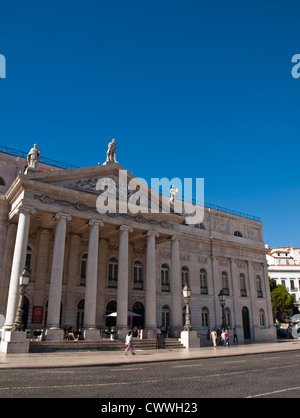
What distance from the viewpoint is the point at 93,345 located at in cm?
2300

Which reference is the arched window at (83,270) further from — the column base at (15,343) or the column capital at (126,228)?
the column base at (15,343)

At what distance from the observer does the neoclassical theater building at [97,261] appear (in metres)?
24.4

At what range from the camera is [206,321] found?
122 feet

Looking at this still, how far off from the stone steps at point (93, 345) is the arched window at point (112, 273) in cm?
714

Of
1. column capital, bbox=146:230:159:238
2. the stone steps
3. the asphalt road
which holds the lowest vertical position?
the asphalt road

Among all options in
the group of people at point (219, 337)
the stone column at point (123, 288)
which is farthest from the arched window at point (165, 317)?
the stone column at point (123, 288)

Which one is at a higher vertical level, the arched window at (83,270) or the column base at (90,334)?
the arched window at (83,270)

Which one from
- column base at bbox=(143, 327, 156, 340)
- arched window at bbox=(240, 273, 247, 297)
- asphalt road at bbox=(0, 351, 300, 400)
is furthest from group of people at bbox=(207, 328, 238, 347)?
asphalt road at bbox=(0, 351, 300, 400)

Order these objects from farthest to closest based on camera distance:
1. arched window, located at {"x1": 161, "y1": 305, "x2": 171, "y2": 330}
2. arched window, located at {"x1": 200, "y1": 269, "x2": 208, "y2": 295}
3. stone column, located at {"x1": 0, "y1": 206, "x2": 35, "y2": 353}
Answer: arched window, located at {"x1": 200, "y1": 269, "x2": 208, "y2": 295}, arched window, located at {"x1": 161, "y1": 305, "x2": 171, "y2": 330}, stone column, located at {"x1": 0, "y1": 206, "x2": 35, "y2": 353}

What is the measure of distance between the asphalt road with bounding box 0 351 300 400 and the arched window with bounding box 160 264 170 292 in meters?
21.8

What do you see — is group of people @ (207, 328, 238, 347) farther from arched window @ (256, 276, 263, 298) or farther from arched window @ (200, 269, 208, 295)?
arched window @ (256, 276, 263, 298)

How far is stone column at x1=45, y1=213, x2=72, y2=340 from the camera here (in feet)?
73.6

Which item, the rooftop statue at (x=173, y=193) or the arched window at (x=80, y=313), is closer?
the arched window at (x=80, y=313)
